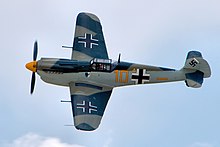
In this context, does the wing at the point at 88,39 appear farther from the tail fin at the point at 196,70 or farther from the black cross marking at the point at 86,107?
the tail fin at the point at 196,70

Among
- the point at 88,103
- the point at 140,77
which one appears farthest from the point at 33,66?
the point at 140,77

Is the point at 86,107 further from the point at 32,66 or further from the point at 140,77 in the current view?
the point at 140,77

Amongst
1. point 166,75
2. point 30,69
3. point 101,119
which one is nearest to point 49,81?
point 30,69

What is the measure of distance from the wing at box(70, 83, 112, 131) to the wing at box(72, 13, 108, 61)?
150 centimetres

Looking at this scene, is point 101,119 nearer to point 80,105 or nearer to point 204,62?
point 80,105

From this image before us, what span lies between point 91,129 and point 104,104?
2311 mm

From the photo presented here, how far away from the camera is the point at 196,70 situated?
35.0 metres

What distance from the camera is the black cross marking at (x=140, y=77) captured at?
34.6 meters

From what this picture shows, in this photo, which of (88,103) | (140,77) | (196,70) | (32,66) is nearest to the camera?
(88,103)

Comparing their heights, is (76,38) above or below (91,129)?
above

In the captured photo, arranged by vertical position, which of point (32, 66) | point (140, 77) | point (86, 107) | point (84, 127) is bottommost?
point (84, 127)

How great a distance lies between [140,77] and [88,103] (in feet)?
10.2

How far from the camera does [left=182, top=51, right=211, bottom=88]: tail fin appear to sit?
34844 millimetres

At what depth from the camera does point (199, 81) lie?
114 feet
